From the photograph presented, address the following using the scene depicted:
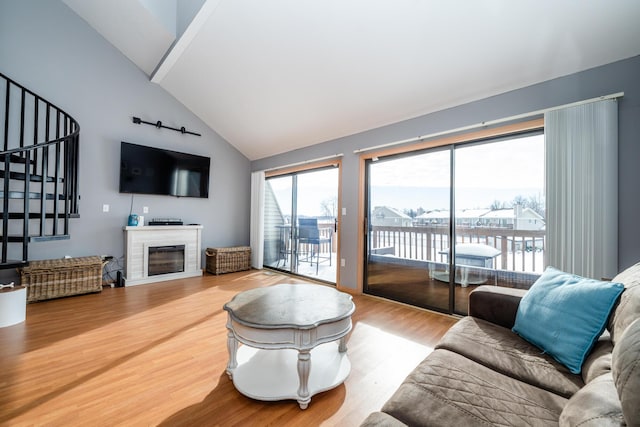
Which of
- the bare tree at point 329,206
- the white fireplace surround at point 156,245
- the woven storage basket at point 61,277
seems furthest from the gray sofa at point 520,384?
the white fireplace surround at point 156,245

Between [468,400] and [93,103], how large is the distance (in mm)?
5448

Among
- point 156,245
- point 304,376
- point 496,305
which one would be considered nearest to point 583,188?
point 496,305

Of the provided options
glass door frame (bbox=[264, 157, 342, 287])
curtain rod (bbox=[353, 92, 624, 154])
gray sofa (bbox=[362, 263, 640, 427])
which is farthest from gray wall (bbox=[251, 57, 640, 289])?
gray sofa (bbox=[362, 263, 640, 427])

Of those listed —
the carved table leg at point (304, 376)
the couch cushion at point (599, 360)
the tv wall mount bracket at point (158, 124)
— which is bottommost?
the carved table leg at point (304, 376)

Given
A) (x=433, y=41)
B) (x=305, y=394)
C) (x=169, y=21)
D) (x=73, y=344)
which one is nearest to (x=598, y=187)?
(x=433, y=41)

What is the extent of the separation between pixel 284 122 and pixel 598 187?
3.73 metres

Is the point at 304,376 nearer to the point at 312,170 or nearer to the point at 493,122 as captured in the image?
the point at 493,122

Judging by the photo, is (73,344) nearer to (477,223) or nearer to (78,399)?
(78,399)

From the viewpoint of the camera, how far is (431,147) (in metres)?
3.20

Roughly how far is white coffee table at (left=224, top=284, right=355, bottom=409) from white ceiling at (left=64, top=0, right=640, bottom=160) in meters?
2.37

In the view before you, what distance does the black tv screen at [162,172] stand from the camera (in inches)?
169

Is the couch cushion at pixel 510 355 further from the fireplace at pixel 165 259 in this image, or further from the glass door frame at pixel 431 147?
the fireplace at pixel 165 259

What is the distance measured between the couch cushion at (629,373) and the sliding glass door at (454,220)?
6.90 ft

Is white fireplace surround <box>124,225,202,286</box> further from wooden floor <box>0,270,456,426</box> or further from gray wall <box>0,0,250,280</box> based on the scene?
wooden floor <box>0,270,456,426</box>
